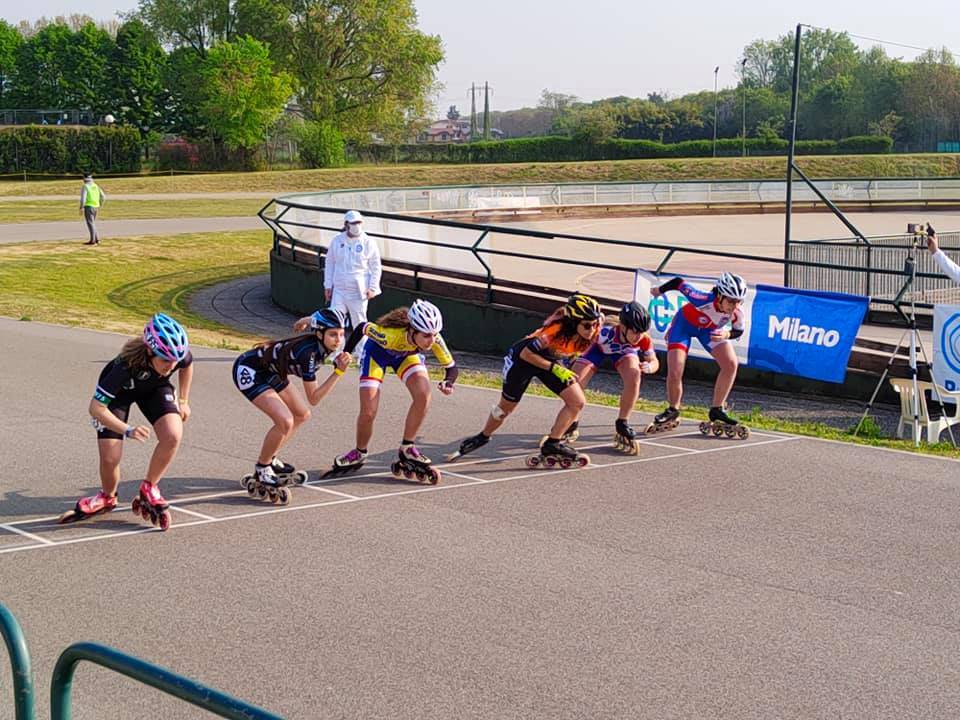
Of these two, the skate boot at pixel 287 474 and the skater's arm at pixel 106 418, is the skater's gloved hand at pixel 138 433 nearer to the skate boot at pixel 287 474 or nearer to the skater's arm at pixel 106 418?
the skater's arm at pixel 106 418

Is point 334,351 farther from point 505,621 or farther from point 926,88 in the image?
point 926,88

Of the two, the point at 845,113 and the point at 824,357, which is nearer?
the point at 824,357

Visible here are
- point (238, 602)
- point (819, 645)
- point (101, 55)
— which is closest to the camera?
point (819, 645)

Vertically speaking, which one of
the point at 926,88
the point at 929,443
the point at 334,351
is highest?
the point at 926,88

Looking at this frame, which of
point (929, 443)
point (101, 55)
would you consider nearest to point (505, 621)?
point (929, 443)

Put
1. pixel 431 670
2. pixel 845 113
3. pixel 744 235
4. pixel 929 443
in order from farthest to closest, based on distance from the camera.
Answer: pixel 845 113
pixel 744 235
pixel 929 443
pixel 431 670

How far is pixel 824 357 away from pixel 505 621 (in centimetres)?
851

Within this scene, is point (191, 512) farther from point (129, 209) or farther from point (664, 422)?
point (129, 209)

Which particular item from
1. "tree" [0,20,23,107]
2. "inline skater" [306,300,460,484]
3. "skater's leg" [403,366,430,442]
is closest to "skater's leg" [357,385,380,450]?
"inline skater" [306,300,460,484]

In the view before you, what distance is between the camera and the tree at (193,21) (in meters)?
102

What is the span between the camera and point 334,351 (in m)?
9.43

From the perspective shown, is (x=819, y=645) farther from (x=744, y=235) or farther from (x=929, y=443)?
(x=744, y=235)

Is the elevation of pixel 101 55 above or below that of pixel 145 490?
above

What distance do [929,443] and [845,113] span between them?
310 ft
